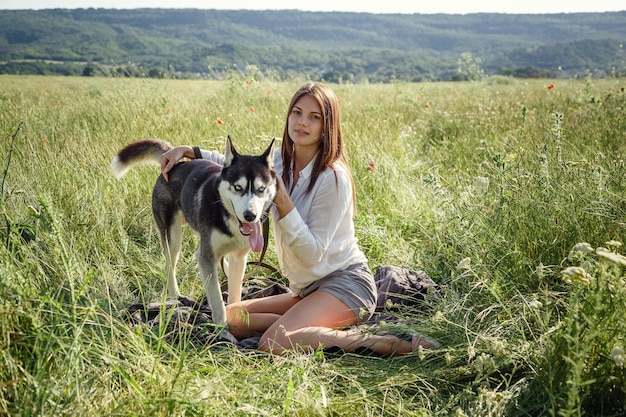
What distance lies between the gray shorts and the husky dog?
0.59 meters

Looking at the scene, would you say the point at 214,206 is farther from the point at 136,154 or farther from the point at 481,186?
the point at 481,186

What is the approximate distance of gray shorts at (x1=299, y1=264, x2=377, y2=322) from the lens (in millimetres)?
3381

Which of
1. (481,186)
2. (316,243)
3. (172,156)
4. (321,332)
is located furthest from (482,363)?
(172,156)

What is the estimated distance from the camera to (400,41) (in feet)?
609

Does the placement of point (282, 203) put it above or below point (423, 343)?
above

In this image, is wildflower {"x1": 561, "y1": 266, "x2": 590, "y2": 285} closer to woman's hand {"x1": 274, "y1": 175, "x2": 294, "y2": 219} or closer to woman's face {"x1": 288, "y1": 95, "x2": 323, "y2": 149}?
woman's hand {"x1": 274, "y1": 175, "x2": 294, "y2": 219}

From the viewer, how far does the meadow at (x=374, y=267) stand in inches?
80.3

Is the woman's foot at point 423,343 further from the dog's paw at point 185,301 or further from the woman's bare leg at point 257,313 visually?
the dog's paw at point 185,301

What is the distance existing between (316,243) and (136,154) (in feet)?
6.38

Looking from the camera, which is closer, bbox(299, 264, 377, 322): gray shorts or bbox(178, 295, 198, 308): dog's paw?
bbox(299, 264, 377, 322): gray shorts

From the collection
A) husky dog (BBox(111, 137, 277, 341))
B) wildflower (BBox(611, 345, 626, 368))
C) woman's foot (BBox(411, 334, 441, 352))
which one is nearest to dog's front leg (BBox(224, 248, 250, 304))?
husky dog (BBox(111, 137, 277, 341))

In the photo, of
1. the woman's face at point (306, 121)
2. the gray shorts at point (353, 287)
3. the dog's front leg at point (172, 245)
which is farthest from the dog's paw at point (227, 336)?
the woman's face at point (306, 121)

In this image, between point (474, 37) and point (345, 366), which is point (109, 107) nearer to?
point (345, 366)

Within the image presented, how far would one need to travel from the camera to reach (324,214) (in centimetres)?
336
